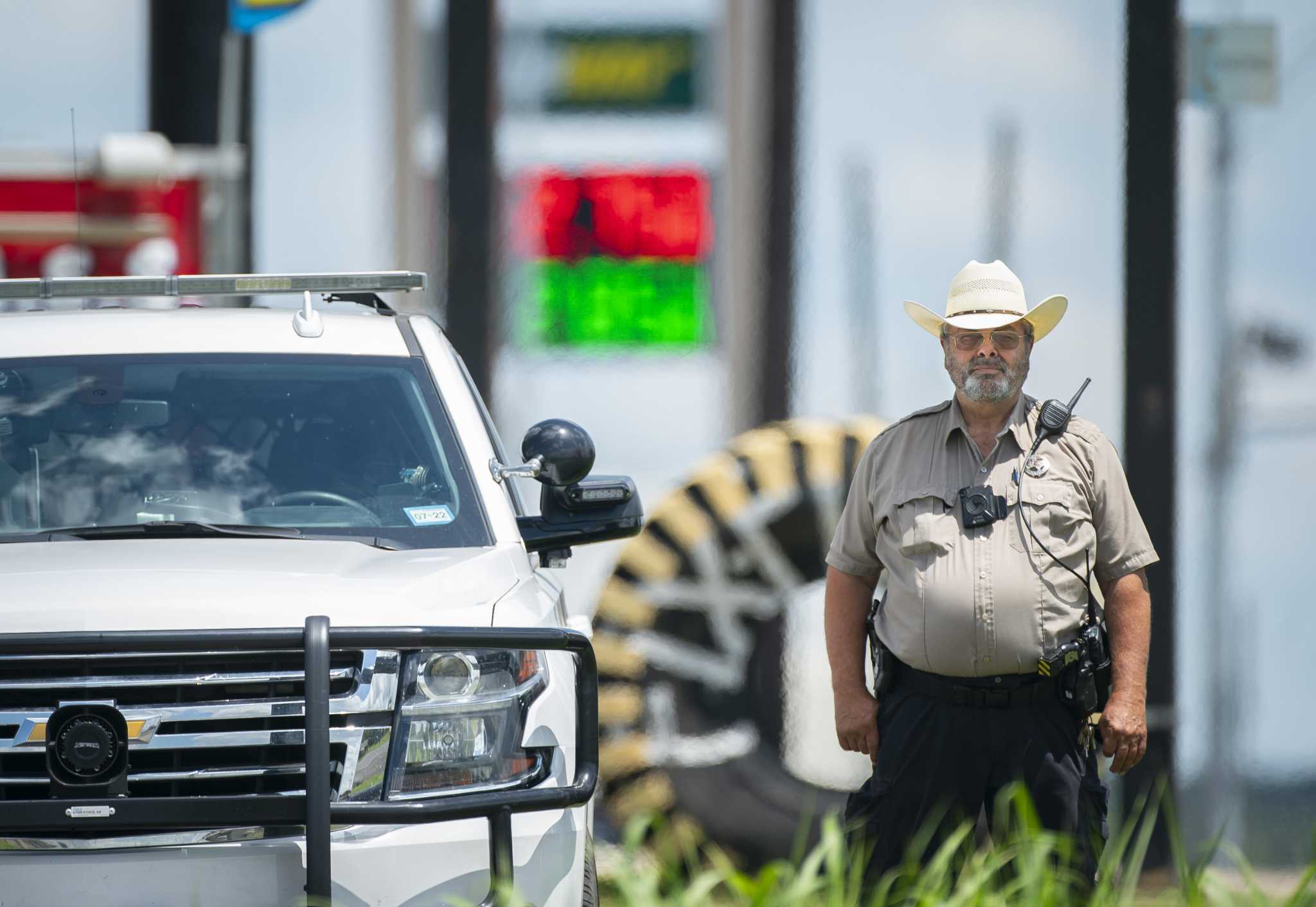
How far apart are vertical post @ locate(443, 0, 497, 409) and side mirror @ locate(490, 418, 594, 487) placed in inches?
171

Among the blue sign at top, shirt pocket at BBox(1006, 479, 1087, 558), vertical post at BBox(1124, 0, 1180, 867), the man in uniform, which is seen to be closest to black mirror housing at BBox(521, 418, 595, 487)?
the man in uniform

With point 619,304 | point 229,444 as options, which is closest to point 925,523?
point 229,444

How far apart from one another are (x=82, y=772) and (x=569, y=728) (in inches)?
40.2

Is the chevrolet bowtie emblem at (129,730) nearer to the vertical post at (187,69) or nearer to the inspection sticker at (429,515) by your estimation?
the inspection sticker at (429,515)

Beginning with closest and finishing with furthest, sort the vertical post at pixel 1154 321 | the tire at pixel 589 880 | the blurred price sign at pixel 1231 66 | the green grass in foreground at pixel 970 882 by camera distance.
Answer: the green grass in foreground at pixel 970 882
the tire at pixel 589 880
the vertical post at pixel 1154 321
the blurred price sign at pixel 1231 66

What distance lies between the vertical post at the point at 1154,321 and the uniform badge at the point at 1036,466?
402cm

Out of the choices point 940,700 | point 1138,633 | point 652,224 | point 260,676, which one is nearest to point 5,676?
point 260,676

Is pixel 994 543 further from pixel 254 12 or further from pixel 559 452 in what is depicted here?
pixel 254 12

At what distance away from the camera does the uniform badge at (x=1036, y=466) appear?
3811 mm

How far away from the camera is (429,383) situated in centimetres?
433

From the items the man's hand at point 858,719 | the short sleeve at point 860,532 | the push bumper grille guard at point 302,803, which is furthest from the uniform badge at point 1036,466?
the push bumper grille guard at point 302,803

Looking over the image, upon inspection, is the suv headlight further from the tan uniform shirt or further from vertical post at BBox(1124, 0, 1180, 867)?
vertical post at BBox(1124, 0, 1180, 867)

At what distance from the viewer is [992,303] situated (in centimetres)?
388

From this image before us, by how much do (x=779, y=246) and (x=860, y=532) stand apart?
15.5 ft
